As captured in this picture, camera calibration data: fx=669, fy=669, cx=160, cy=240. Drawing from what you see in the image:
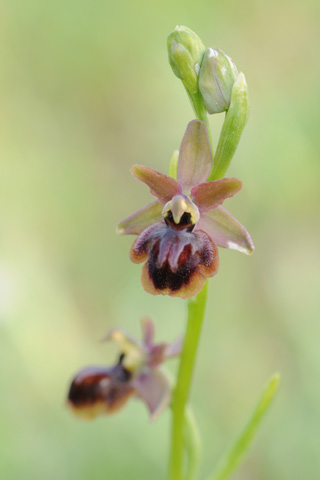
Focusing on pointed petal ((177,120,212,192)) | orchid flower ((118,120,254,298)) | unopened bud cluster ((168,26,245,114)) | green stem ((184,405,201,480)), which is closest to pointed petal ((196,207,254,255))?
orchid flower ((118,120,254,298))

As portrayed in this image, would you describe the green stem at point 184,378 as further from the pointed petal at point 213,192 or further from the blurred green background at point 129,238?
the blurred green background at point 129,238

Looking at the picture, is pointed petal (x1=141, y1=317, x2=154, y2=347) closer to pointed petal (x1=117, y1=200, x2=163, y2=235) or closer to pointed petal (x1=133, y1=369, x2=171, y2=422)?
pointed petal (x1=133, y1=369, x2=171, y2=422)

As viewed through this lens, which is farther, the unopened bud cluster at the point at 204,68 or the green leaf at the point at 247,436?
the green leaf at the point at 247,436

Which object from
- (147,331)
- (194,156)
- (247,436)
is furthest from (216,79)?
(247,436)

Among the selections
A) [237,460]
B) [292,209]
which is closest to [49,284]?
[292,209]

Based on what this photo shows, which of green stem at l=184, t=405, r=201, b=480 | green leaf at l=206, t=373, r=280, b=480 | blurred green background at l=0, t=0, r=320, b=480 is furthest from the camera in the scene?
blurred green background at l=0, t=0, r=320, b=480

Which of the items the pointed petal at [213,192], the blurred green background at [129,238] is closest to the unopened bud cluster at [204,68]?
the pointed petal at [213,192]

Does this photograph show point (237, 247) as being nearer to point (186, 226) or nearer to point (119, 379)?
point (186, 226)
